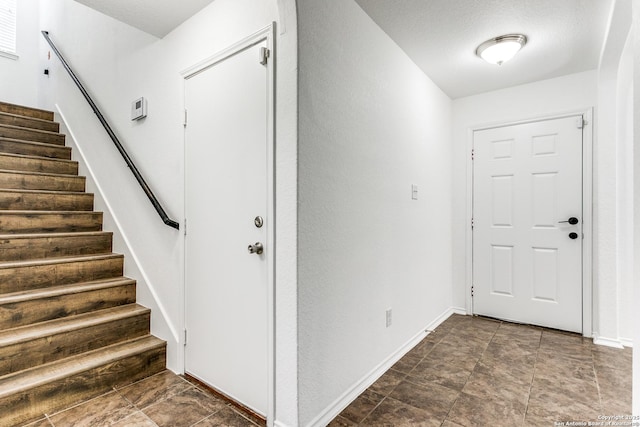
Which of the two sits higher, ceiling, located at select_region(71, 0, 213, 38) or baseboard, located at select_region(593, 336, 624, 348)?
ceiling, located at select_region(71, 0, 213, 38)

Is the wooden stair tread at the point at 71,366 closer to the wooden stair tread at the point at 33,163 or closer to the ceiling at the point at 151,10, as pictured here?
the wooden stair tread at the point at 33,163

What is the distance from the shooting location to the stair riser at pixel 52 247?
2.26 meters

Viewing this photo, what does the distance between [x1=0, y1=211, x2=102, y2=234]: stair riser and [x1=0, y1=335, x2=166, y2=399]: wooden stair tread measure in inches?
47.8

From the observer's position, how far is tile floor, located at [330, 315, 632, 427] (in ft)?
5.71

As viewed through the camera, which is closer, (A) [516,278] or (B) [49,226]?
(B) [49,226]

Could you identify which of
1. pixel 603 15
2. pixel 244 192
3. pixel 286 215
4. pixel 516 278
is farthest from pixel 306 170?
pixel 516 278

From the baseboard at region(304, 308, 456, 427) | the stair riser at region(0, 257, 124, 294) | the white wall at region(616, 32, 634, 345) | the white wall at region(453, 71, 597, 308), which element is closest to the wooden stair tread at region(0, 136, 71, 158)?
the stair riser at region(0, 257, 124, 294)

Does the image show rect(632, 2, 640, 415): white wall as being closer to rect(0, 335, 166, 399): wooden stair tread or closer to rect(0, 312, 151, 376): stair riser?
rect(0, 335, 166, 399): wooden stair tread

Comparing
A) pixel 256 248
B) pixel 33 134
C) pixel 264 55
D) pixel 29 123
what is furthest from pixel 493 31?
pixel 29 123

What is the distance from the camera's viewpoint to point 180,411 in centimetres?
175

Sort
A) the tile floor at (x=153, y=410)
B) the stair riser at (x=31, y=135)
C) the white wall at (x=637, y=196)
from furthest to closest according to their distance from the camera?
the stair riser at (x=31, y=135) < the tile floor at (x=153, y=410) < the white wall at (x=637, y=196)

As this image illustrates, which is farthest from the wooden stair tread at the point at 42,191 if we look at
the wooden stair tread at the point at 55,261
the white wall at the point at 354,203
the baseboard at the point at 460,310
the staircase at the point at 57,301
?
the baseboard at the point at 460,310

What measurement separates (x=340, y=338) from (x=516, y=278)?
2366 millimetres

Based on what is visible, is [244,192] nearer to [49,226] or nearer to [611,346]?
[49,226]
